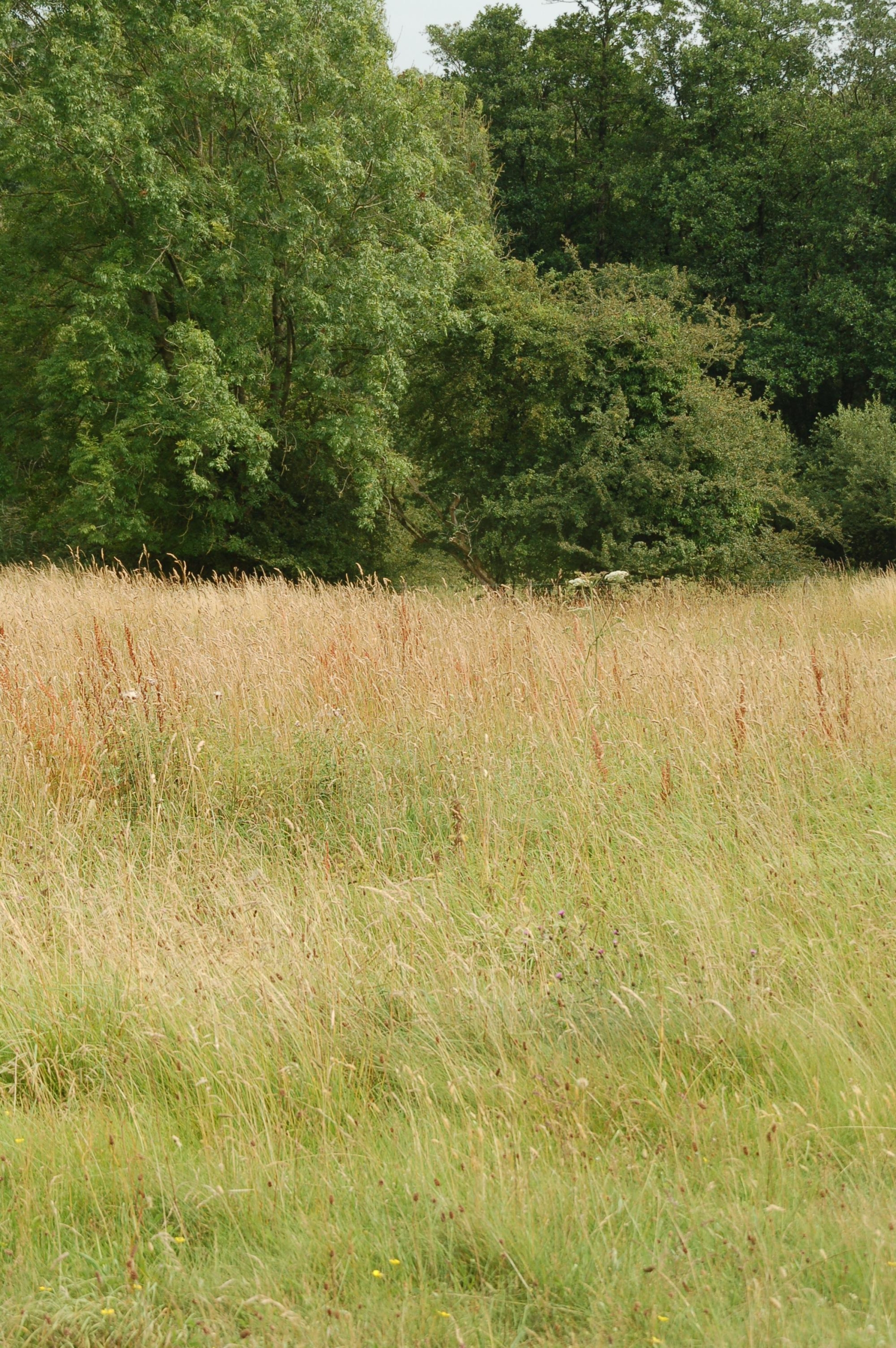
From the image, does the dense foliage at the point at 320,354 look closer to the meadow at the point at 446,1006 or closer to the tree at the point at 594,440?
the tree at the point at 594,440

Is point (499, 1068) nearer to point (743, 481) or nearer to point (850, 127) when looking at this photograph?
point (743, 481)

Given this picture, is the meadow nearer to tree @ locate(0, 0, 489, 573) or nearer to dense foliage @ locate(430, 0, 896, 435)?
tree @ locate(0, 0, 489, 573)

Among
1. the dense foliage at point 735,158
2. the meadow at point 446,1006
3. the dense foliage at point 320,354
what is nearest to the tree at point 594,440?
the dense foliage at point 320,354

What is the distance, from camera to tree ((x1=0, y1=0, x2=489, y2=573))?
17031mm

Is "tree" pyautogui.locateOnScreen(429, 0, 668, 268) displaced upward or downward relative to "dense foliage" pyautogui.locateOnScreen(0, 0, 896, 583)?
upward

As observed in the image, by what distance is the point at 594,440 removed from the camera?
16.9 meters

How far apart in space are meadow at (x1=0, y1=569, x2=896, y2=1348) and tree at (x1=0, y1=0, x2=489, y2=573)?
12563mm

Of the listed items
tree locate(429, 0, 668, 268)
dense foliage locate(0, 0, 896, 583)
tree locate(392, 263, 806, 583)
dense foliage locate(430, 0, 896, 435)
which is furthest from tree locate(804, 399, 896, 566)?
tree locate(429, 0, 668, 268)

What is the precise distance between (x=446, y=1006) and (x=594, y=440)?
1448 centimetres

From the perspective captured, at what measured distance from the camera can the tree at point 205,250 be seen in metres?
17.0

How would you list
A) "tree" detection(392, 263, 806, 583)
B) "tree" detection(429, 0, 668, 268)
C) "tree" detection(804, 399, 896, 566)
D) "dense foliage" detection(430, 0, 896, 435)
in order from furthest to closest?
"tree" detection(429, 0, 668, 268) → "dense foliage" detection(430, 0, 896, 435) → "tree" detection(804, 399, 896, 566) → "tree" detection(392, 263, 806, 583)

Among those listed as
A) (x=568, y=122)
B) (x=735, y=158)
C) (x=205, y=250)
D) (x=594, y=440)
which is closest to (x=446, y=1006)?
(x=594, y=440)

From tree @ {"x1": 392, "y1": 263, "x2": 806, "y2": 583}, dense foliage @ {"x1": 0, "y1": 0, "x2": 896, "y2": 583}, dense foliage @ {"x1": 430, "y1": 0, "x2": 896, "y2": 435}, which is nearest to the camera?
tree @ {"x1": 392, "y1": 263, "x2": 806, "y2": 583}

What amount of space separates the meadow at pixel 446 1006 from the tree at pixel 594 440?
10.7m
